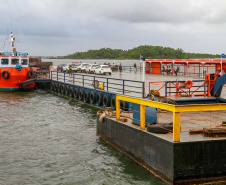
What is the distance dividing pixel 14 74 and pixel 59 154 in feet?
80.2

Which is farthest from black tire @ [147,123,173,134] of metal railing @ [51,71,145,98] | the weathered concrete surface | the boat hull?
the boat hull

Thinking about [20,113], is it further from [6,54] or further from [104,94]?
[6,54]

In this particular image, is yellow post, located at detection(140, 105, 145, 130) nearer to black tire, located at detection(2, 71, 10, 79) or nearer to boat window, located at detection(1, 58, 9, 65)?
black tire, located at detection(2, 71, 10, 79)

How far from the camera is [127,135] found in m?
11.8

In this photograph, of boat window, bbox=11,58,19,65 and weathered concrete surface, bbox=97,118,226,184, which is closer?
weathered concrete surface, bbox=97,118,226,184

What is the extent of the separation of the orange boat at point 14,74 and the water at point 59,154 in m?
13.8

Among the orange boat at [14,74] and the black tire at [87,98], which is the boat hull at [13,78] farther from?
A: the black tire at [87,98]

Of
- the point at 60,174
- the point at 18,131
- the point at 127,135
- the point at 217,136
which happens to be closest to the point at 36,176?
the point at 60,174

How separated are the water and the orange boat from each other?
13772 millimetres

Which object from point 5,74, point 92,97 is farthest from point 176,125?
point 5,74

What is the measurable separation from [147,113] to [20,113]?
14445 mm

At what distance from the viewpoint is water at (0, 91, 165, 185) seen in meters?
10.8

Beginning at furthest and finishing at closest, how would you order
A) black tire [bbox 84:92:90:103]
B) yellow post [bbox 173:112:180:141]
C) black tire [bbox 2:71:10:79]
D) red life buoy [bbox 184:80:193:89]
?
black tire [bbox 2:71:10:79] → black tire [bbox 84:92:90:103] → red life buoy [bbox 184:80:193:89] → yellow post [bbox 173:112:180:141]

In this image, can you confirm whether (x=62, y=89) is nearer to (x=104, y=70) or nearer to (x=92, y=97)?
(x=92, y=97)
